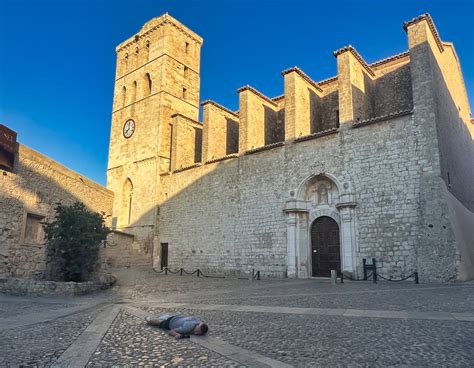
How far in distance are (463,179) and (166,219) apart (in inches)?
622

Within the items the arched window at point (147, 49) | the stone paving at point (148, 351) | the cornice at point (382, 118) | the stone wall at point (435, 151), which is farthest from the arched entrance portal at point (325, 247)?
the arched window at point (147, 49)

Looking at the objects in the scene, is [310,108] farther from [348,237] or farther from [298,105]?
[348,237]

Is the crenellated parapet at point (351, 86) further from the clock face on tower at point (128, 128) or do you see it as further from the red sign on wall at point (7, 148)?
the clock face on tower at point (128, 128)

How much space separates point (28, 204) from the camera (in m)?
11.7

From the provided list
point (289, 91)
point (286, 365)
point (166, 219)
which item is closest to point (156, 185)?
point (166, 219)

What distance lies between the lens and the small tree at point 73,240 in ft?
38.7

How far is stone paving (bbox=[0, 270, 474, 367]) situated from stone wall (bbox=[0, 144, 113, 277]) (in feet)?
14.2

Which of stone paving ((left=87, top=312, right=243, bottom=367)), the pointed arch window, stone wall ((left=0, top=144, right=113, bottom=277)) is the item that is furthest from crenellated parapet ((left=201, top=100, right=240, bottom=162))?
stone paving ((left=87, top=312, right=243, bottom=367))

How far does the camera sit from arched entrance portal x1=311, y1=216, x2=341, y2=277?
1484cm

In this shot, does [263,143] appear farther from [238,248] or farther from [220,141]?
[238,248]

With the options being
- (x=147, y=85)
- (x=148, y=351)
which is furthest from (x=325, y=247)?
(x=147, y=85)

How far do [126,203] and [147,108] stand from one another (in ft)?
22.4

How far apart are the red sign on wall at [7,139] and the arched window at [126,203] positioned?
1280 cm

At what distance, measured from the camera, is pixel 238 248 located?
57.0 feet
